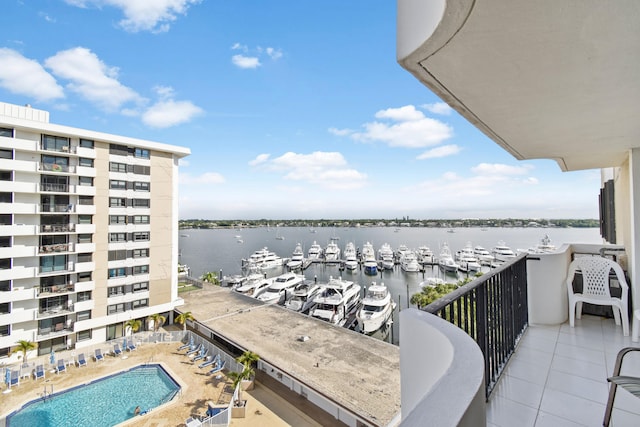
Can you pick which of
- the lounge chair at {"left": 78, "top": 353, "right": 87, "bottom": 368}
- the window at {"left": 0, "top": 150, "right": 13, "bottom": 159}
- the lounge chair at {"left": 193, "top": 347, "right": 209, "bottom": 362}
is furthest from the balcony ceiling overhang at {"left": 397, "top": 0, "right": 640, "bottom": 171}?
the window at {"left": 0, "top": 150, "right": 13, "bottom": 159}

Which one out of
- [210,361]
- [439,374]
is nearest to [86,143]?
[210,361]

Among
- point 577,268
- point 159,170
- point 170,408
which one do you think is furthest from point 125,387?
point 577,268

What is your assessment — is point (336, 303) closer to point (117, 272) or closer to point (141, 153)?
point (117, 272)

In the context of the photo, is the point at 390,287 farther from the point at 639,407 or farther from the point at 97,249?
the point at 639,407

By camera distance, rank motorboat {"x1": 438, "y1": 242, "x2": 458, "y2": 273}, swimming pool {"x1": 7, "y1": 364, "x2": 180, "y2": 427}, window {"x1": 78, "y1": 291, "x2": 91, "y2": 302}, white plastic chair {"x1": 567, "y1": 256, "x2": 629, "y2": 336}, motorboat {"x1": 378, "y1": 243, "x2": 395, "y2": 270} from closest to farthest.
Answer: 1. white plastic chair {"x1": 567, "y1": 256, "x2": 629, "y2": 336}
2. swimming pool {"x1": 7, "y1": 364, "x2": 180, "y2": 427}
3. window {"x1": 78, "y1": 291, "x2": 91, "y2": 302}
4. motorboat {"x1": 438, "y1": 242, "x2": 458, "y2": 273}
5. motorboat {"x1": 378, "y1": 243, "x2": 395, "y2": 270}

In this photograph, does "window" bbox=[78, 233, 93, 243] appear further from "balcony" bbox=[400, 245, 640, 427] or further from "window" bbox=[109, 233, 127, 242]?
"balcony" bbox=[400, 245, 640, 427]
